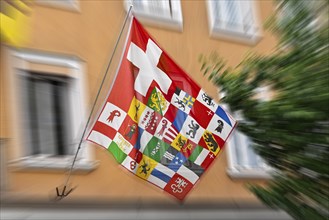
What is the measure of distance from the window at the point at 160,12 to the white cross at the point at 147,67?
1.78 meters

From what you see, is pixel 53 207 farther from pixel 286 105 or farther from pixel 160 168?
pixel 286 105

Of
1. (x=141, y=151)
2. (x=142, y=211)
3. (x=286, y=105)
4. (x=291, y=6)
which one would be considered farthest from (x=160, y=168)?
(x=291, y=6)

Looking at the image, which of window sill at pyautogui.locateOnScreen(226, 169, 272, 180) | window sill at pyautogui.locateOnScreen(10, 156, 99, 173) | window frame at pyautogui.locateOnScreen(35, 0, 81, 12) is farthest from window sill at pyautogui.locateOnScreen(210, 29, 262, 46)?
window sill at pyautogui.locateOnScreen(10, 156, 99, 173)

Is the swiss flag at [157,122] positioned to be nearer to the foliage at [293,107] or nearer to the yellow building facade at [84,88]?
the foliage at [293,107]

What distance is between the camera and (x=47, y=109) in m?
6.50

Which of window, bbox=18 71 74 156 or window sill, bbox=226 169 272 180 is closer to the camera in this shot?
window, bbox=18 71 74 156

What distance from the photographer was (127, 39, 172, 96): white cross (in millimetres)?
5688

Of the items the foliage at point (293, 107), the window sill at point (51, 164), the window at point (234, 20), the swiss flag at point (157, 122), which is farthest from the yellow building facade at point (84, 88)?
the foliage at point (293, 107)

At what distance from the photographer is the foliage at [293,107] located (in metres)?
4.67

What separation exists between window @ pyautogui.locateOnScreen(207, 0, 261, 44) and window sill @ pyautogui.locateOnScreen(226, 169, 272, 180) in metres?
2.33

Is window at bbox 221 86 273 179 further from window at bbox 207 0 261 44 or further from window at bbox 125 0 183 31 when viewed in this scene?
window at bbox 125 0 183 31

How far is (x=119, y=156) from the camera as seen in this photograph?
5445 mm

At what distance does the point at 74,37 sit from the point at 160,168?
7.79 ft

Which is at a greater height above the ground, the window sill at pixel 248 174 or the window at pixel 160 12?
the window at pixel 160 12
